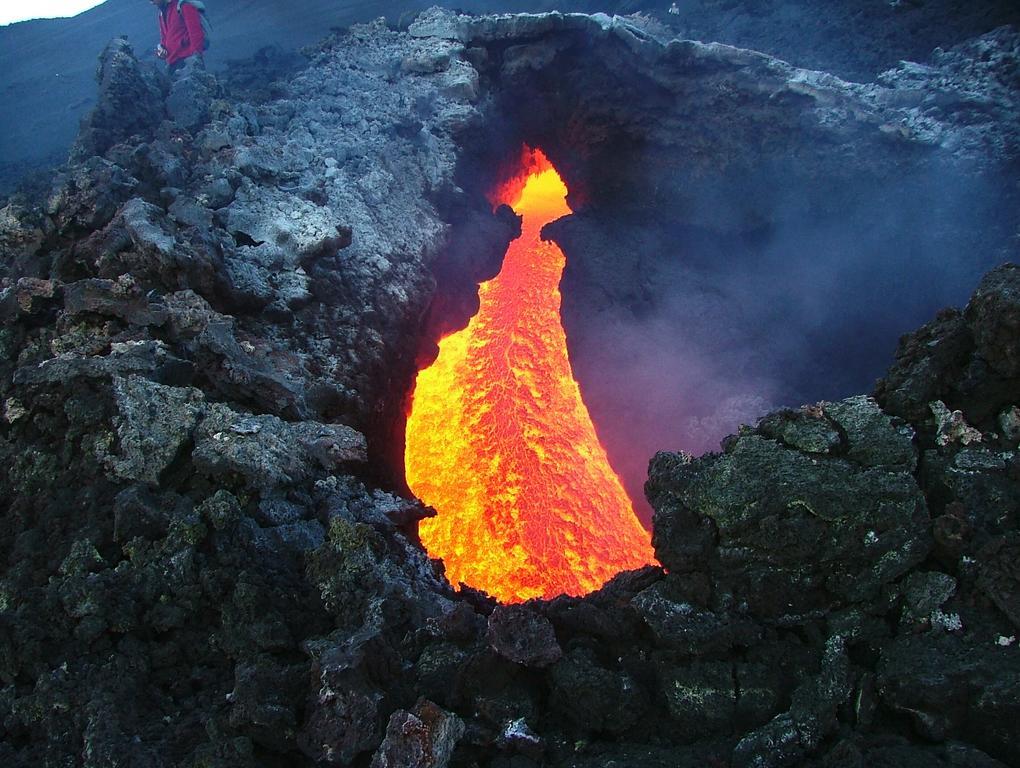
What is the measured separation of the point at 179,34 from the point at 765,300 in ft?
32.4

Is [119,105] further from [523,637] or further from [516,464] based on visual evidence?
[523,637]

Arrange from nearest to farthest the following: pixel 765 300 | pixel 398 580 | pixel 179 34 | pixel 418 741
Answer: pixel 418 741, pixel 398 580, pixel 765 300, pixel 179 34

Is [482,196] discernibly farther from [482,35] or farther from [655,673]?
[655,673]

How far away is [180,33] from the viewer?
1052cm

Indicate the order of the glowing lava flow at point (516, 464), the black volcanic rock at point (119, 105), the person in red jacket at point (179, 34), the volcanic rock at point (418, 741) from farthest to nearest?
the person in red jacket at point (179, 34), the black volcanic rock at point (119, 105), the glowing lava flow at point (516, 464), the volcanic rock at point (418, 741)

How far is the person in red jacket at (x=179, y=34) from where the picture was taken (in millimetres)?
10438

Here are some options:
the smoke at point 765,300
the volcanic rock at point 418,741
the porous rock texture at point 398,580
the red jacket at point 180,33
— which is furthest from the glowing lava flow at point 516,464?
the red jacket at point 180,33

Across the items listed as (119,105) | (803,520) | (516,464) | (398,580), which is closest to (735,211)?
(516,464)

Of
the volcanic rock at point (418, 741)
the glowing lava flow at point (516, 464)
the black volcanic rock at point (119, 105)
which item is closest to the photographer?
the volcanic rock at point (418, 741)

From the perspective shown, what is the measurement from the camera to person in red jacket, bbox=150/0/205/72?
10.4m

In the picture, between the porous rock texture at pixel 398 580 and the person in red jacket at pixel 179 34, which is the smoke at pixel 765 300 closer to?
the porous rock texture at pixel 398 580

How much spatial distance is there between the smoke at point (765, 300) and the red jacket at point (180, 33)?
6982 mm

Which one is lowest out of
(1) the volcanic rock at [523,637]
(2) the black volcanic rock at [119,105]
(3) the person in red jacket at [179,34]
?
(1) the volcanic rock at [523,637]

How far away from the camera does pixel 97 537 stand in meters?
4.23
